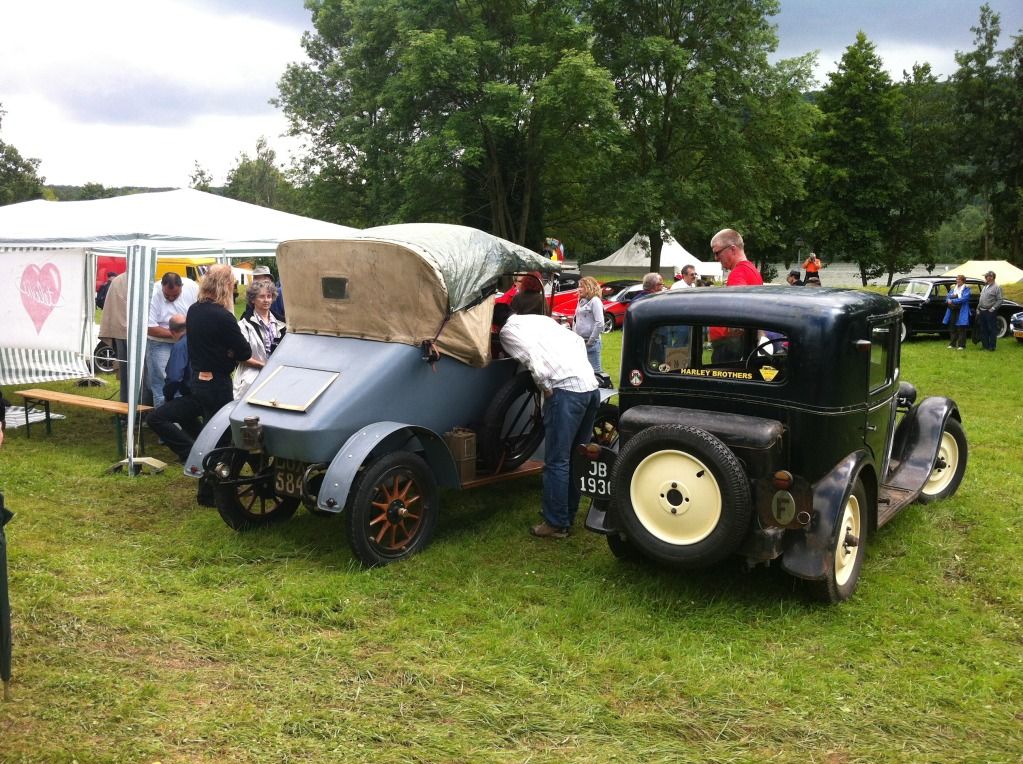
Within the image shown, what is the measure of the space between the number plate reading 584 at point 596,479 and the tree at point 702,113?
2244 cm

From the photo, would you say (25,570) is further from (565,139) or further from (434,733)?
(565,139)

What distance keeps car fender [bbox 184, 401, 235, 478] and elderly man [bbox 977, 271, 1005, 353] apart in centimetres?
1593

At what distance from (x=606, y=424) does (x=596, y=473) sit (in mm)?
2098

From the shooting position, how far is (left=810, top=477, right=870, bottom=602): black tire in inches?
178

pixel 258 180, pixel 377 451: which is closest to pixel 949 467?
pixel 377 451

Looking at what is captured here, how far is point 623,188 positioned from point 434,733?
2490cm

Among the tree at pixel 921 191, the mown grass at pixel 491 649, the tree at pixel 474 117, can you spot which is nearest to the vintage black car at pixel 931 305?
the tree at pixel 474 117

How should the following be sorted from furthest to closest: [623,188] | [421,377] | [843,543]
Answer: [623,188] → [421,377] → [843,543]

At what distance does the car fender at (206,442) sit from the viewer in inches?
220

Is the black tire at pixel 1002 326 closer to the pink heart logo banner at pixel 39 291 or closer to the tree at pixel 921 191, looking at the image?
the pink heart logo banner at pixel 39 291

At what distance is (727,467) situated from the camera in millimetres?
4273

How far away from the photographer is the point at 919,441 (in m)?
6.12

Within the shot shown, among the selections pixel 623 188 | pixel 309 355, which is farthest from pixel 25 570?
pixel 623 188

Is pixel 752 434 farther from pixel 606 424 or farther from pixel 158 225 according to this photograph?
pixel 158 225
